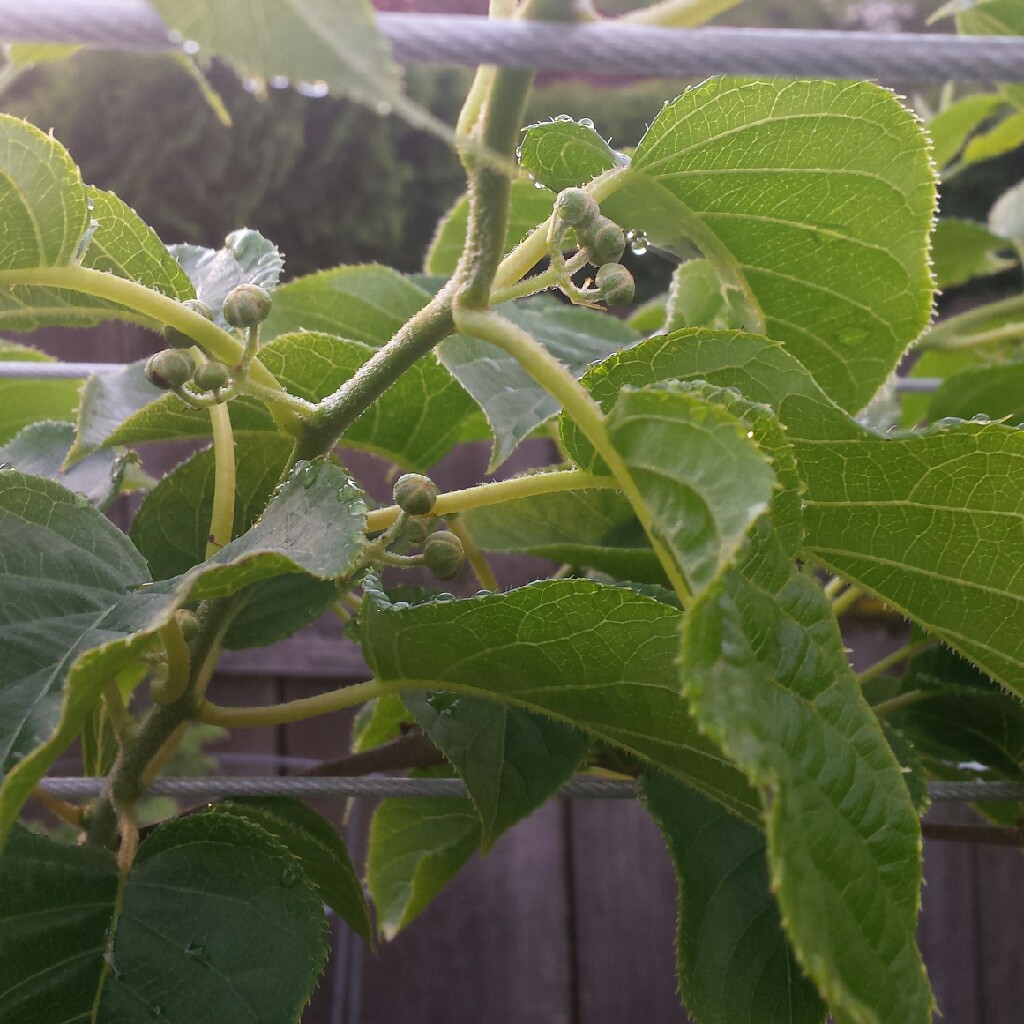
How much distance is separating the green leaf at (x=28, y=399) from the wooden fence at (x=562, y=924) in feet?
2.56

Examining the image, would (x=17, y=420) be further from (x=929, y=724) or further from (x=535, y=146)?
(x=929, y=724)

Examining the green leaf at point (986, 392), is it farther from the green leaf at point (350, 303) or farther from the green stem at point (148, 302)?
the green stem at point (148, 302)

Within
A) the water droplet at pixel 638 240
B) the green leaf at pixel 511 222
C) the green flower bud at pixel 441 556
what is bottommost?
the green flower bud at pixel 441 556

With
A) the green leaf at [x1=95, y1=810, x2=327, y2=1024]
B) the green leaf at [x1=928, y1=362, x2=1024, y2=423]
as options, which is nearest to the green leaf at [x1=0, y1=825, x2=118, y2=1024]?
the green leaf at [x1=95, y1=810, x2=327, y2=1024]

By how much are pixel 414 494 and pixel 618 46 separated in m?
0.16

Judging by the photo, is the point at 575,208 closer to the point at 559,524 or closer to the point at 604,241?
the point at 604,241

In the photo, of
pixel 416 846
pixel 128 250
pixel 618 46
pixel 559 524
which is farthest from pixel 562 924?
pixel 618 46

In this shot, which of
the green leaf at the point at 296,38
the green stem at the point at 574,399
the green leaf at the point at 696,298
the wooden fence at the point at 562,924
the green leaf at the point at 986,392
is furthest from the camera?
the wooden fence at the point at 562,924

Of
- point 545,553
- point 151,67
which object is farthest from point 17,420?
point 151,67

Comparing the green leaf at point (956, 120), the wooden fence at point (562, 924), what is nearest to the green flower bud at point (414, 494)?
the green leaf at point (956, 120)

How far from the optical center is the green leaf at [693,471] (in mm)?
220

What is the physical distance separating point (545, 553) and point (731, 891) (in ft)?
0.60

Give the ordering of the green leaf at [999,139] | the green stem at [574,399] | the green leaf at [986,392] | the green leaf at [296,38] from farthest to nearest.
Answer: the green leaf at [999,139] → the green leaf at [986,392] → the green stem at [574,399] → the green leaf at [296,38]

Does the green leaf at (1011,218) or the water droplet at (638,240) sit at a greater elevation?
the green leaf at (1011,218)
